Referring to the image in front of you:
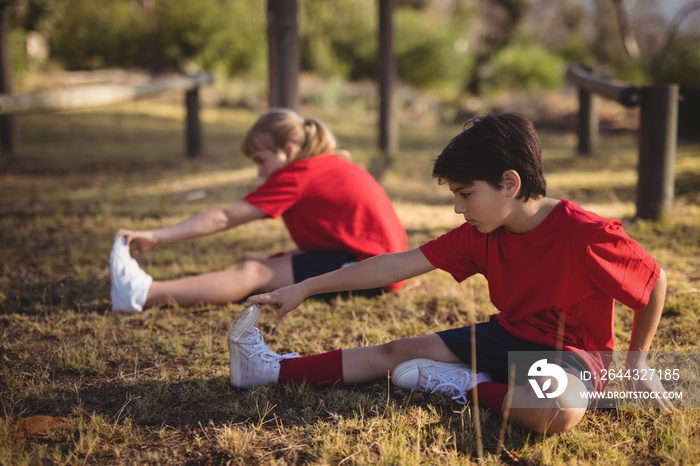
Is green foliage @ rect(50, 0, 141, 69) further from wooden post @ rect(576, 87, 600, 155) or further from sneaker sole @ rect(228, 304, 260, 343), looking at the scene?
sneaker sole @ rect(228, 304, 260, 343)

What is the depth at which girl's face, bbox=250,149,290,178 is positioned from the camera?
368cm

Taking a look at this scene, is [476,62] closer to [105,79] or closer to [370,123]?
[370,123]

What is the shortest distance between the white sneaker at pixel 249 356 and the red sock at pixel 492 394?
77 cm

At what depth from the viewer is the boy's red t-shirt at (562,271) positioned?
220cm

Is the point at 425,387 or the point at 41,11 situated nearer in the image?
the point at 425,387

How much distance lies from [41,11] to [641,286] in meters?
15.3

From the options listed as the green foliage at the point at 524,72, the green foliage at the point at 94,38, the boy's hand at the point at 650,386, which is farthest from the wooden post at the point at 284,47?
the green foliage at the point at 94,38

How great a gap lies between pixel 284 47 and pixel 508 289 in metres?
4.15

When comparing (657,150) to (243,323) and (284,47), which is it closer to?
(284,47)

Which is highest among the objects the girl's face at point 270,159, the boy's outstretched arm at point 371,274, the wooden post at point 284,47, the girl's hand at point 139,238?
the wooden post at point 284,47

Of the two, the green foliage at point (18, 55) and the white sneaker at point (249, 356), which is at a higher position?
the green foliage at point (18, 55)

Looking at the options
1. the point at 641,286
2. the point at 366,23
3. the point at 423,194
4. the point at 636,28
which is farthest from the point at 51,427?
the point at 636,28

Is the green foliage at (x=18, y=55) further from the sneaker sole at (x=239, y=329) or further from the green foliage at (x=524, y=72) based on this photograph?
the sneaker sole at (x=239, y=329)

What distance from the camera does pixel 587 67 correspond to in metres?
8.39
